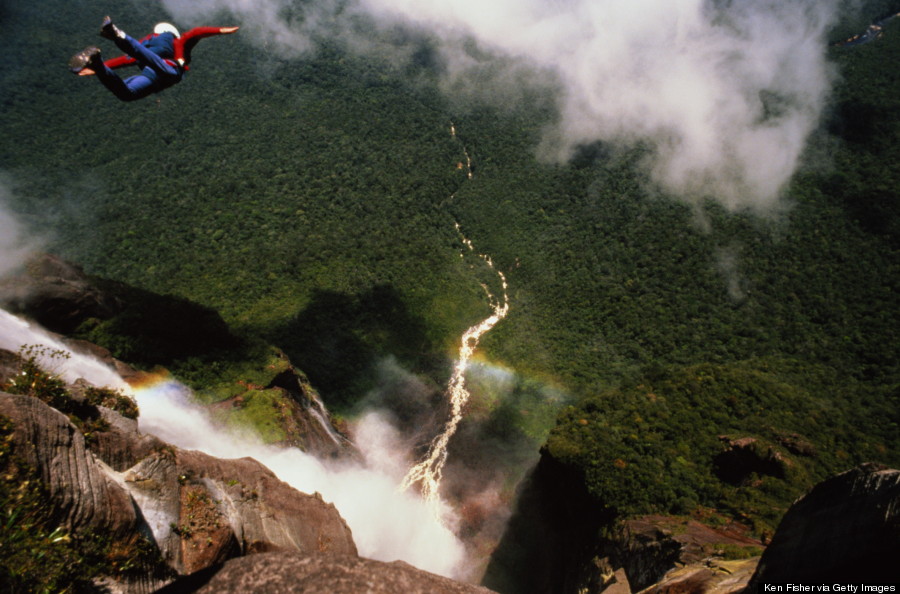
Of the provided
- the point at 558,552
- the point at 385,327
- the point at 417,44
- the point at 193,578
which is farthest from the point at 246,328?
the point at 417,44

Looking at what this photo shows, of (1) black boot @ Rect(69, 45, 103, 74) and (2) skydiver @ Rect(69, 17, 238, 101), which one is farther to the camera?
(2) skydiver @ Rect(69, 17, 238, 101)

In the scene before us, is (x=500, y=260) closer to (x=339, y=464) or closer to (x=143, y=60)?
(x=339, y=464)

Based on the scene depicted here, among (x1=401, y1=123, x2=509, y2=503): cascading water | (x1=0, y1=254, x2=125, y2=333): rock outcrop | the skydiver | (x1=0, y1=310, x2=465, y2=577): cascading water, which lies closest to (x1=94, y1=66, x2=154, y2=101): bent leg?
the skydiver

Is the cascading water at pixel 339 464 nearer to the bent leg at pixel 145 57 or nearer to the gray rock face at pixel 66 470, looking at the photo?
the gray rock face at pixel 66 470

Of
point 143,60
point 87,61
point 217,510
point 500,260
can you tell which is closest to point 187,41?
point 143,60

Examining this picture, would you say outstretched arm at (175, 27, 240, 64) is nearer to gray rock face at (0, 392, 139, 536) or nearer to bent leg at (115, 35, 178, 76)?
bent leg at (115, 35, 178, 76)

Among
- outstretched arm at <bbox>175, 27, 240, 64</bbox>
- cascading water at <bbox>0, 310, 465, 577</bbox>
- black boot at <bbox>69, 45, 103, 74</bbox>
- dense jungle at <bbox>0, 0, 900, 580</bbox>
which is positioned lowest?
cascading water at <bbox>0, 310, 465, 577</bbox>
